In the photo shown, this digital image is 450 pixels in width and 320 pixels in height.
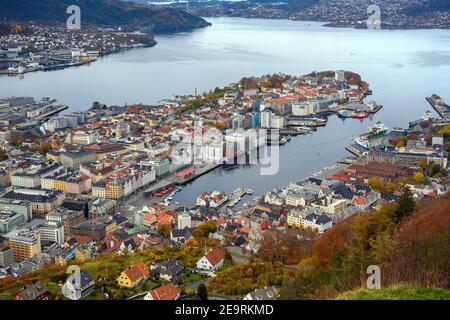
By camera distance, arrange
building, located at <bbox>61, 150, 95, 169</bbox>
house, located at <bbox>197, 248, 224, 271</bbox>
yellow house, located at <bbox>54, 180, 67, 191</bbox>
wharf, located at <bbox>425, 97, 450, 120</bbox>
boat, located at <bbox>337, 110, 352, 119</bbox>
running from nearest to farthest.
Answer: house, located at <bbox>197, 248, 224, 271</bbox> → yellow house, located at <bbox>54, 180, 67, 191</bbox> → building, located at <bbox>61, 150, 95, 169</bbox> → wharf, located at <bbox>425, 97, 450, 120</bbox> → boat, located at <bbox>337, 110, 352, 119</bbox>

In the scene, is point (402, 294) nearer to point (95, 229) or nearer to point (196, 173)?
point (95, 229)

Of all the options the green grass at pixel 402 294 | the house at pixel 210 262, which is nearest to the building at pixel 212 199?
the house at pixel 210 262

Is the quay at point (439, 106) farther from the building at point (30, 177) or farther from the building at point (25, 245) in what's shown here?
the building at point (25, 245)

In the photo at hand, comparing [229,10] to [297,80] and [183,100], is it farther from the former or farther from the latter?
[183,100]

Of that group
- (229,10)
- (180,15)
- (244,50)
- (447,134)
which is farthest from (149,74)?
(229,10)

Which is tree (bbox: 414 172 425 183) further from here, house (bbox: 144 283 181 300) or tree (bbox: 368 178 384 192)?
house (bbox: 144 283 181 300)

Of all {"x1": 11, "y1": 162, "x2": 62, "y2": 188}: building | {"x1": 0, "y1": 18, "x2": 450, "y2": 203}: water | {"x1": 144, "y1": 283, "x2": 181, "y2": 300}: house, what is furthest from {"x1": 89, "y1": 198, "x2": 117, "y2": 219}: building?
{"x1": 144, "y1": 283, "x2": 181, "y2": 300}: house

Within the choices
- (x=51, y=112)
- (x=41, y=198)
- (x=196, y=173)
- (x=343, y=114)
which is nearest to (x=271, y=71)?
(x=343, y=114)
